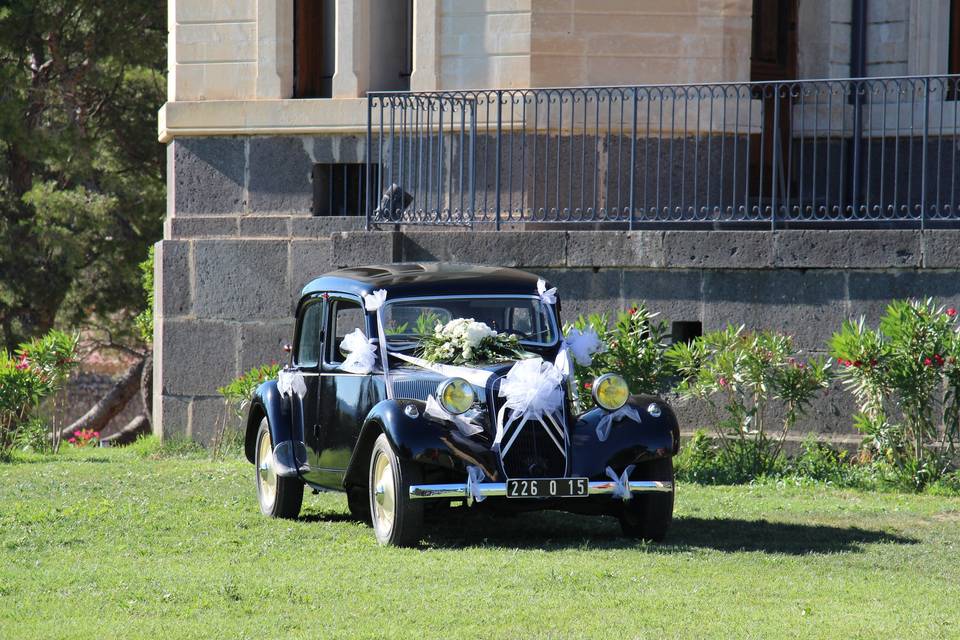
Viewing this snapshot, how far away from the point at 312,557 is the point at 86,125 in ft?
64.4

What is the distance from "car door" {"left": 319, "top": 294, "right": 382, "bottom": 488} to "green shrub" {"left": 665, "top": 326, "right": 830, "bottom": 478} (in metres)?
3.87

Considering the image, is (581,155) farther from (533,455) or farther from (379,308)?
(533,455)

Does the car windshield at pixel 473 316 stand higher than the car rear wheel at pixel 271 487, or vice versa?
the car windshield at pixel 473 316

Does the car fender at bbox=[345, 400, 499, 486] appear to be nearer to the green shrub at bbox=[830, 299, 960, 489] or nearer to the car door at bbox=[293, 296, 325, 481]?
the car door at bbox=[293, 296, 325, 481]

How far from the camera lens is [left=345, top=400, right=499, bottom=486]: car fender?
8.63 m

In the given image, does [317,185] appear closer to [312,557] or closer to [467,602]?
[312,557]

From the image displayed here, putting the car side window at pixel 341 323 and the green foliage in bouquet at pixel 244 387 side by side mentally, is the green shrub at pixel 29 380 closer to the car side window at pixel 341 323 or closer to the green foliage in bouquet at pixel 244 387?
the green foliage in bouquet at pixel 244 387

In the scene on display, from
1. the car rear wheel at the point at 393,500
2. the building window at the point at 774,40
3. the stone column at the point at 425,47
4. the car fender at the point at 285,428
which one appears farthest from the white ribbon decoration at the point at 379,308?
the building window at the point at 774,40

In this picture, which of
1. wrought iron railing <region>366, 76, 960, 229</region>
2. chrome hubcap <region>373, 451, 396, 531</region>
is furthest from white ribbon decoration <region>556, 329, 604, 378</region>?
wrought iron railing <region>366, 76, 960, 229</region>

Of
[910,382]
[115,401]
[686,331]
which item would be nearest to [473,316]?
[910,382]

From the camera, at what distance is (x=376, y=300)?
973 cm

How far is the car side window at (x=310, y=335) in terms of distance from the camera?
408 inches

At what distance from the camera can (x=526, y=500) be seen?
28.6ft

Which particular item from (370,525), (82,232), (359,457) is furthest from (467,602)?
(82,232)
